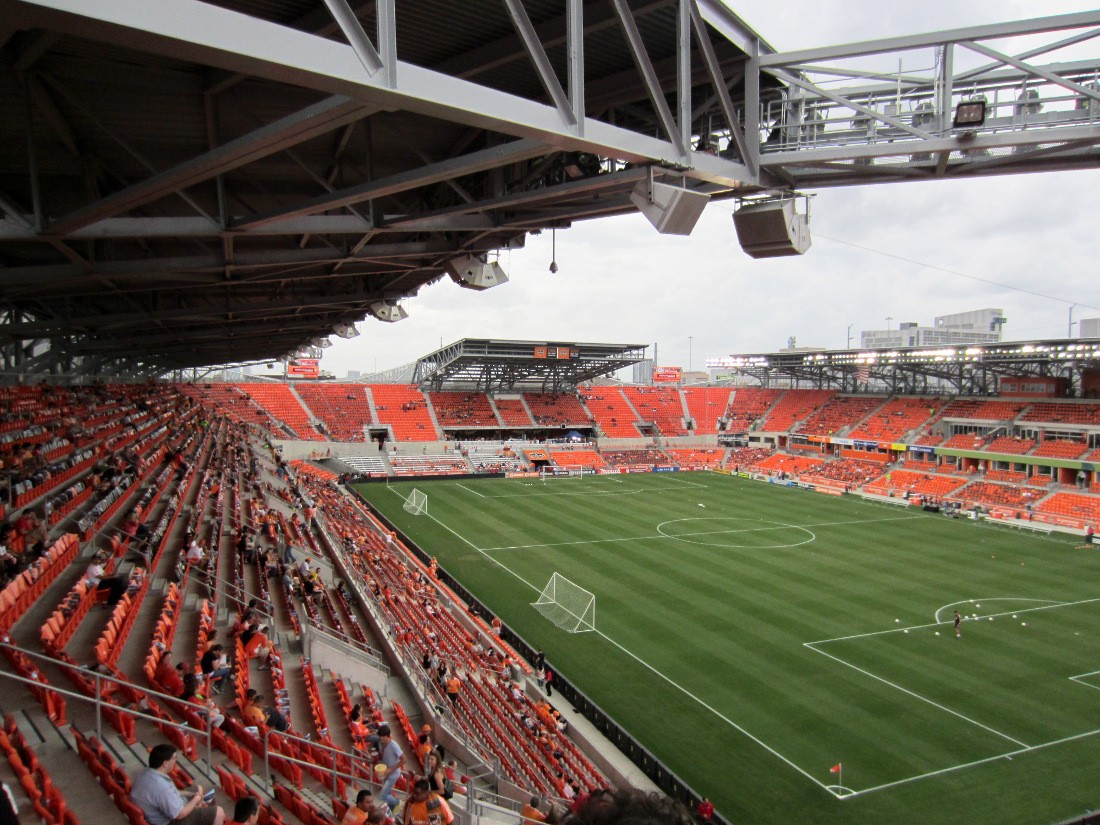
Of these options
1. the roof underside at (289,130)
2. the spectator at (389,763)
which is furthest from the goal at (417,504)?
the spectator at (389,763)

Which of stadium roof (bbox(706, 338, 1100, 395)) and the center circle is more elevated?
stadium roof (bbox(706, 338, 1100, 395))

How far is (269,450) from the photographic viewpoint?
41.0 meters

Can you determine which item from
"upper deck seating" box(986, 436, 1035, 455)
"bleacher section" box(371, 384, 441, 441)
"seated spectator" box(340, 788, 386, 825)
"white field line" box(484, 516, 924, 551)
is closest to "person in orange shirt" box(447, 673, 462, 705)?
"seated spectator" box(340, 788, 386, 825)

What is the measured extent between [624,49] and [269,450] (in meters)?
39.5

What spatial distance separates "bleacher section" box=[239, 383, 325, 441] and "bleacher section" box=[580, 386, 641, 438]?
25209 mm

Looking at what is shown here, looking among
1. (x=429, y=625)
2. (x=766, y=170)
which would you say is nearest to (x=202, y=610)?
(x=429, y=625)

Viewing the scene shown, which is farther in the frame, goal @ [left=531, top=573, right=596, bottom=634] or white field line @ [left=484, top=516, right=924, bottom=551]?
white field line @ [left=484, top=516, right=924, bottom=551]

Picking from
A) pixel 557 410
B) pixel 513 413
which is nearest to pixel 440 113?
pixel 513 413

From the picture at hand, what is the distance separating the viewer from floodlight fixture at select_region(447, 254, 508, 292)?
9.59 meters

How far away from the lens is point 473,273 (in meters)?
9.65

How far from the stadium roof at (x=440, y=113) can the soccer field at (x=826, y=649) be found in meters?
11.4

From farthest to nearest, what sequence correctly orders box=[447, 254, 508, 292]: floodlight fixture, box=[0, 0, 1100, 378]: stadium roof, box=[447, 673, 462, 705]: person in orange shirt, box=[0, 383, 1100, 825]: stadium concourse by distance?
1. box=[447, 673, 462, 705]: person in orange shirt
2. box=[447, 254, 508, 292]: floodlight fixture
3. box=[0, 383, 1100, 825]: stadium concourse
4. box=[0, 0, 1100, 378]: stadium roof

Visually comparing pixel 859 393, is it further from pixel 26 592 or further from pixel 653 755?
pixel 26 592

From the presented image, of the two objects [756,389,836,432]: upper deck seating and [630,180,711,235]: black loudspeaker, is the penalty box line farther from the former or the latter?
[756,389,836,432]: upper deck seating
